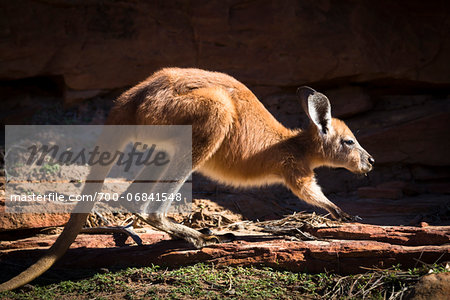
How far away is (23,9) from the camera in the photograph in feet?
25.0

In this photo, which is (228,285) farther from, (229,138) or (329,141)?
(329,141)

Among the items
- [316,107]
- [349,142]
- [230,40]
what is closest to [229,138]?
[316,107]

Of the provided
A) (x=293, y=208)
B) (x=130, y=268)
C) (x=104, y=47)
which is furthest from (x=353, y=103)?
(x=130, y=268)

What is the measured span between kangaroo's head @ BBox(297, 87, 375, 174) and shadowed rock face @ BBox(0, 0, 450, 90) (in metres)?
2.90

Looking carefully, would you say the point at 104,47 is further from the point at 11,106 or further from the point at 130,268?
the point at 130,268

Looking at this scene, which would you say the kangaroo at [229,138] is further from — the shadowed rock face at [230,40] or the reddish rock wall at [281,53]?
the shadowed rock face at [230,40]

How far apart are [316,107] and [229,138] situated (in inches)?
42.2

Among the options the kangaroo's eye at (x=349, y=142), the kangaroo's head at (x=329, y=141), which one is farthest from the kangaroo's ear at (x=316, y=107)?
the kangaroo's eye at (x=349, y=142)

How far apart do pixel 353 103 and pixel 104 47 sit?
4626 mm

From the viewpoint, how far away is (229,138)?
15.1 ft

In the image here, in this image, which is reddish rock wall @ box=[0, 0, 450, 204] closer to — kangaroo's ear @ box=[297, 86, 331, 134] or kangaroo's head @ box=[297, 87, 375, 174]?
kangaroo's head @ box=[297, 87, 375, 174]

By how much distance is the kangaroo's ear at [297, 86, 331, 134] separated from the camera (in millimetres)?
4762

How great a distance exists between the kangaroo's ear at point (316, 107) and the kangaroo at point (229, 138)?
0.04 feet

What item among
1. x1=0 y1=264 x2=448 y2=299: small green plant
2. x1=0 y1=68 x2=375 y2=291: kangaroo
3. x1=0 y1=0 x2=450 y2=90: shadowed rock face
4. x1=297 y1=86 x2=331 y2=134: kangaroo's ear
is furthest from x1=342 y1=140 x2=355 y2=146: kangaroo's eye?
x1=0 y1=0 x2=450 y2=90: shadowed rock face
